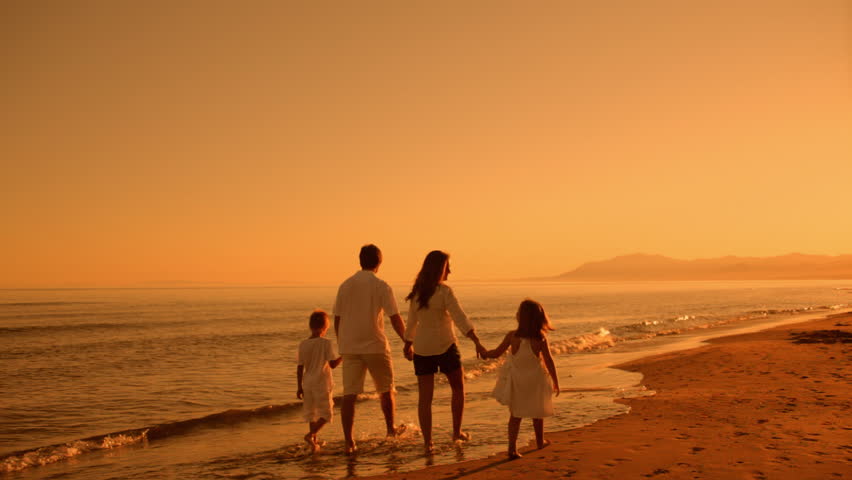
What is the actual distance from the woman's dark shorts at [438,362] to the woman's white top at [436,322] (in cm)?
6

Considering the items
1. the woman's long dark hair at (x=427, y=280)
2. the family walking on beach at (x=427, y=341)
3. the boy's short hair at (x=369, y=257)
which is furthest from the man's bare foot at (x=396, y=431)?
the boy's short hair at (x=369, y=257)

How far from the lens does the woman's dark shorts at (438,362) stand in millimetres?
6305

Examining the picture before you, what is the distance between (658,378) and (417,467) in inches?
305

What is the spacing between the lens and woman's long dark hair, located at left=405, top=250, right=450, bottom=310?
6.24 m

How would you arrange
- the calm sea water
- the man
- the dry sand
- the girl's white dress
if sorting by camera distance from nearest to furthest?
the dry sand < the girl's white dress < the man < the calm sea water

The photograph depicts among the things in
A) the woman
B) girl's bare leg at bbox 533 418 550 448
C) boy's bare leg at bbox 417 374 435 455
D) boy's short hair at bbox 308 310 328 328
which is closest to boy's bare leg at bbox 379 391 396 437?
boy's bare leg at bbox 417 374 435 455

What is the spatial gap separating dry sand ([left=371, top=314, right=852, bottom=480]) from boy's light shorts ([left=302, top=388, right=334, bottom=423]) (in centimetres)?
136

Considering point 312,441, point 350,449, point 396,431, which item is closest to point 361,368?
point 350,449

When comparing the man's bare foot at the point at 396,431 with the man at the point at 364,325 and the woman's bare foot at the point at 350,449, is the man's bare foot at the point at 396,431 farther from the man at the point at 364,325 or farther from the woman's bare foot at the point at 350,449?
the man at the point at 364,325

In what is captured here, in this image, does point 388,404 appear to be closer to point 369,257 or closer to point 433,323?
point 433,323

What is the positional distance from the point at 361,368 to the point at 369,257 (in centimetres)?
121

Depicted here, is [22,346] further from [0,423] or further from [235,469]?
[235,469]

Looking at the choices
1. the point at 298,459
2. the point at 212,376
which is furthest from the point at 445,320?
the point at 212,376

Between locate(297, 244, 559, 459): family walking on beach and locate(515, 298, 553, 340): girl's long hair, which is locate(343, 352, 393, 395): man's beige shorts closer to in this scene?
locate(297, 244, 559, 459): family walking on beach
